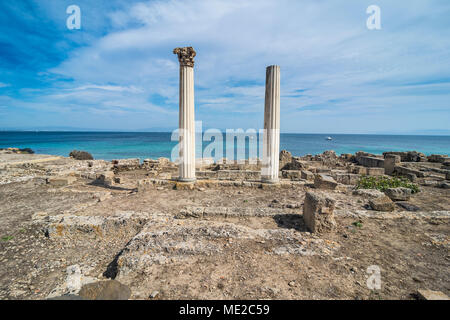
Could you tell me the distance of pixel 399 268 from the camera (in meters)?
3.45

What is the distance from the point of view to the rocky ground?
119 inches

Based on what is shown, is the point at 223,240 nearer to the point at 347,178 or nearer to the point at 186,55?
the point at 186,55

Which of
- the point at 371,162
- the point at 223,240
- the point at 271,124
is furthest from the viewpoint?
the point at 371,162

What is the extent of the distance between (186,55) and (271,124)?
4264 millimetres

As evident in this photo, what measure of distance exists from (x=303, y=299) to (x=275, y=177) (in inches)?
233

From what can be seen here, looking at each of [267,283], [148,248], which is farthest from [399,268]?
[148,248]

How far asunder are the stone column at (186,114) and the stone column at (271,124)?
2.99 metres

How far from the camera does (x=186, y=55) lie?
796 cm

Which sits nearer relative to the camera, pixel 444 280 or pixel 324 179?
pixel 444 280

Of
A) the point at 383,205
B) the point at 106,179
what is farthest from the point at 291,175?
the point at 106,179

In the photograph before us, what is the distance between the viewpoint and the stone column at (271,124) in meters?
8.03

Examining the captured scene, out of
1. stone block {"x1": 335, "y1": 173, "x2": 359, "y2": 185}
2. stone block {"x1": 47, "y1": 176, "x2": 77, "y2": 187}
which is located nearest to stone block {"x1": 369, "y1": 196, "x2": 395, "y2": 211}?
stone block {"x1": 335, "y1": 173, "x2": 359, "y2": 185}

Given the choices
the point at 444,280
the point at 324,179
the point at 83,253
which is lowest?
Answer: the point at 83,253
